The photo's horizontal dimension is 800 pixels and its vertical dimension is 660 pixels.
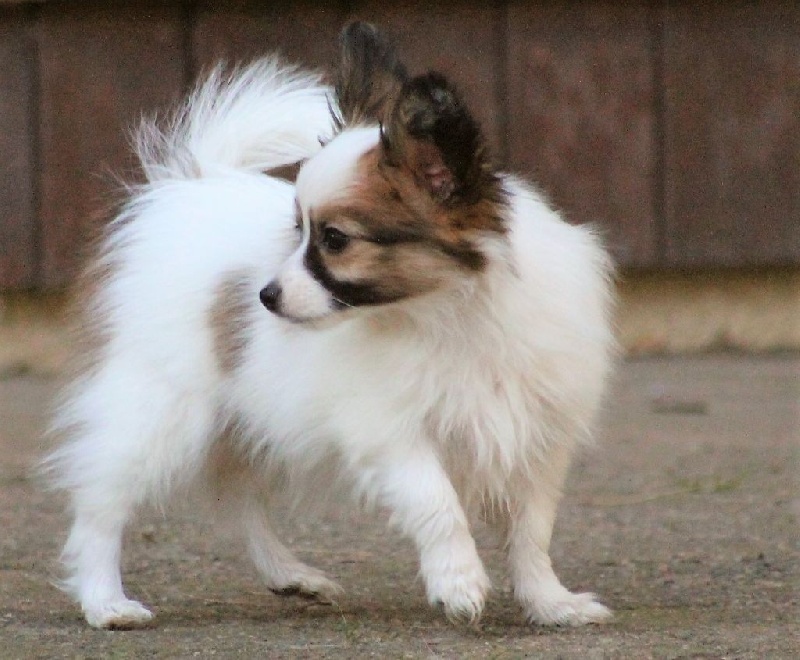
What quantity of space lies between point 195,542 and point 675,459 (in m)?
2.05

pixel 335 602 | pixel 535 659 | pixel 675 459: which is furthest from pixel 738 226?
pixel 535 659

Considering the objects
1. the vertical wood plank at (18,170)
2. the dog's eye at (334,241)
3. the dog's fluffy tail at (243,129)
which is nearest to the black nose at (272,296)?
the dog's eye at (334,241)

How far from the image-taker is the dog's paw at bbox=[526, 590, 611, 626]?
4195mm

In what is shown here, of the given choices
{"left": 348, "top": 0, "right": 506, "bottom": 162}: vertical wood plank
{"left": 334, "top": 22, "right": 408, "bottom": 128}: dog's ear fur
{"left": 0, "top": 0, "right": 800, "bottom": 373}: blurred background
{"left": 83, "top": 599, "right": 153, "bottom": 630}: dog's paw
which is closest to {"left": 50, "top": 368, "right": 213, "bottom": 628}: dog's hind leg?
{"left": 83, "top": 599, "right": 153, "bottom": 630}: dog's paw

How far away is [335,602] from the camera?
15.0 feet

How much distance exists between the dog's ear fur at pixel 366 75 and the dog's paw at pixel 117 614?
137 cm

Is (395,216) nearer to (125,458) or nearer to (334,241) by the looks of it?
(334,241)

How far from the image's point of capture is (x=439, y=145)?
397 cm

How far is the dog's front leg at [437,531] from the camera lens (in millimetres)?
3957

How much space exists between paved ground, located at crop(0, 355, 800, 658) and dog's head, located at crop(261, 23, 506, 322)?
835 millimetres

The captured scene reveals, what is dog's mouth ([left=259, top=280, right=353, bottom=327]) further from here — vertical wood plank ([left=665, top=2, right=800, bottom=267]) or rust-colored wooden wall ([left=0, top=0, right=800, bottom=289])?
vertical wood plank ([left=665, top=2, right=800, bottom=267])

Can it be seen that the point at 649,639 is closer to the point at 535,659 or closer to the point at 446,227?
the point at 535,659

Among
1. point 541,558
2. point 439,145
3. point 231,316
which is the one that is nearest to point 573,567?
point 541,558

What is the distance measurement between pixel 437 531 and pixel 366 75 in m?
1.24
